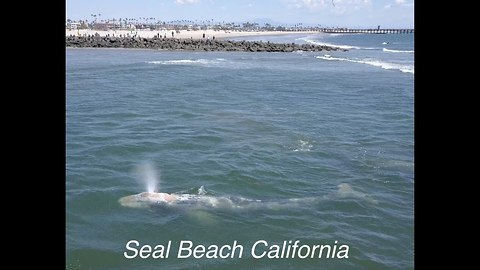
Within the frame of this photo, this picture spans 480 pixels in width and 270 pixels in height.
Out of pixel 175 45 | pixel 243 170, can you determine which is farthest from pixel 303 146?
pixel 175 45

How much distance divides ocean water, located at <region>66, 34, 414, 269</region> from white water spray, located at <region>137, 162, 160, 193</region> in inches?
3.3

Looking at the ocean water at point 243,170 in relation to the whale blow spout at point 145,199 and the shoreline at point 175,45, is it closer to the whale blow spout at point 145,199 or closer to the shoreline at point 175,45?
the whale blow spout at point 145,199

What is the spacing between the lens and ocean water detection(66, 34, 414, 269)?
9.97m

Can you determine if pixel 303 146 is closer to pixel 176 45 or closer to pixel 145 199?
pixel 145 199

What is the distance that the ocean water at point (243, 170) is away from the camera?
9969mm

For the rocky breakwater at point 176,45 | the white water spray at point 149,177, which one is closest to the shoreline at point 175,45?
the rocky breakwater at point 176,45

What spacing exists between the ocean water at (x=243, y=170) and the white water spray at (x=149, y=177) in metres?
0.08

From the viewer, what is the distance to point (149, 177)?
1374 centimetres

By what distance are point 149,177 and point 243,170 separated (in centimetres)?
274

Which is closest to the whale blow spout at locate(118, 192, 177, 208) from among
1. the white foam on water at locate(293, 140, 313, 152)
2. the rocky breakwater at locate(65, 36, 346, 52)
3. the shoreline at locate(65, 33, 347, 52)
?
the white foam on water at locate(293, 140, 313, 152)
